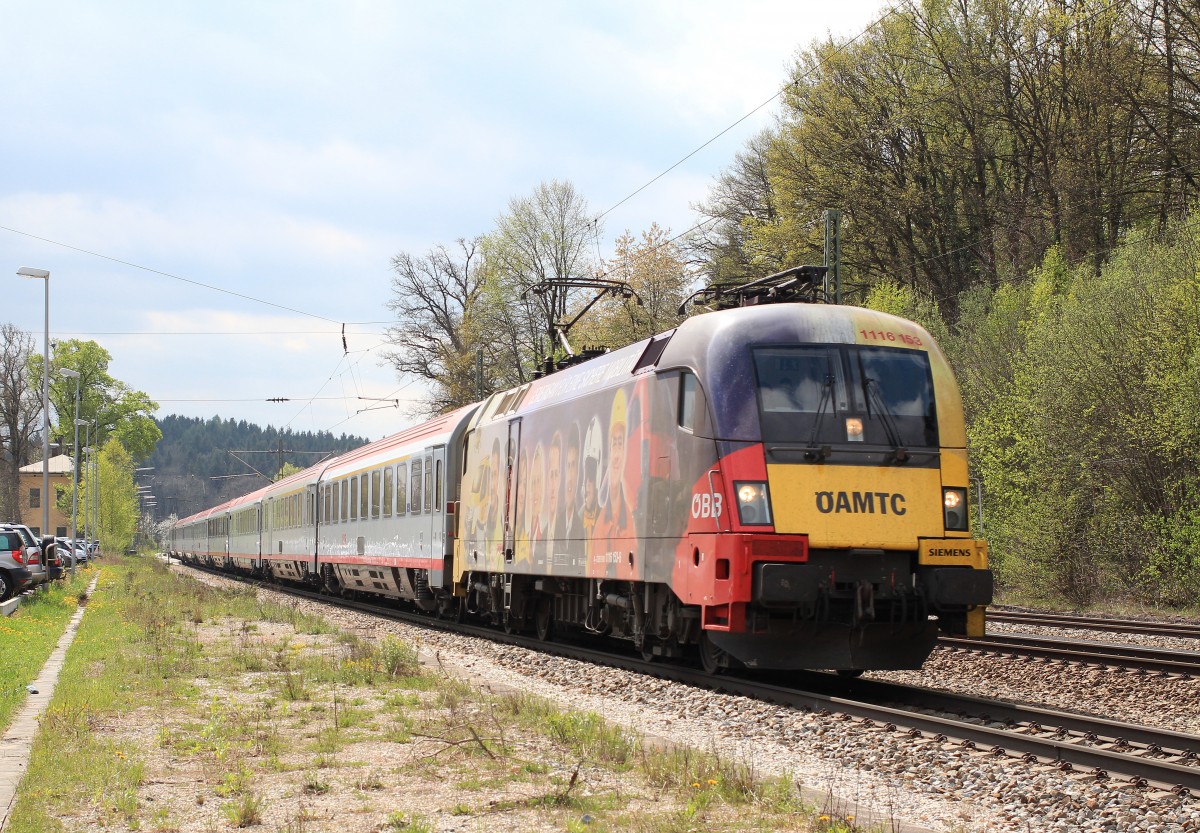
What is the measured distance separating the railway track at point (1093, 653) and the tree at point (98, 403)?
250ft

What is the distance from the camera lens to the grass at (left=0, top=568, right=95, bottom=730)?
12.0 metres

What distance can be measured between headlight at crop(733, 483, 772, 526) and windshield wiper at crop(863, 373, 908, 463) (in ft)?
4.10

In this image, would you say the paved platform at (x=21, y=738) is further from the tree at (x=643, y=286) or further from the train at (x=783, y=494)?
the tree at (x=643, y=286)

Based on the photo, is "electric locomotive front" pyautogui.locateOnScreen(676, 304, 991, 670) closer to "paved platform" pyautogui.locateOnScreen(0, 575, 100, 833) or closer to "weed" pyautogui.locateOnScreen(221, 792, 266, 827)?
"weed" pyautogui.locateOnScreen(221, 792, 266, 827)

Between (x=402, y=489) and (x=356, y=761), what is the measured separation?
16.2m

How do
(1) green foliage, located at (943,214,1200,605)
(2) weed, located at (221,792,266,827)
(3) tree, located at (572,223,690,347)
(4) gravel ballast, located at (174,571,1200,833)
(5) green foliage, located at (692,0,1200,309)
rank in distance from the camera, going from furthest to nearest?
1. (3) tree, located at (572,223,690,347)
2. (5) green foliage, located at (692,0,1200,309)
3. (1) green foliage, located at (943,214,1200,605)
4. (4) gravel ballast, located at (174,571,1200,833)
5. (2) weed, located at (221,792,266,827)

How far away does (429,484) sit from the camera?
22375 millimetres

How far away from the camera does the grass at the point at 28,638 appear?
39.5 feet

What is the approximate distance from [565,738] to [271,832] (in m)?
2.89

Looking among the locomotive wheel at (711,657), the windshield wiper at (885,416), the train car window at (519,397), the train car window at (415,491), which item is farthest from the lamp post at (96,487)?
the windshield wiper at (885,416)

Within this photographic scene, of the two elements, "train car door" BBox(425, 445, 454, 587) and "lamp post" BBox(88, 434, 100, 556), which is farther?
"lamp post" BBox(88, 434, 100, 556)

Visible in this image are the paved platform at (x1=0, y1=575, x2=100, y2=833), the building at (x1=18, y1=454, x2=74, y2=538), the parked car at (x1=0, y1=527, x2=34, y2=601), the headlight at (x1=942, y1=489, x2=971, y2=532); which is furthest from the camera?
the building at (x1=18, y1=454, x2=74, y2=538)

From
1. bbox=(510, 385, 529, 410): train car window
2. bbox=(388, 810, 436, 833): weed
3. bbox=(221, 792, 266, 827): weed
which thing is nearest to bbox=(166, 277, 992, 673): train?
bbox=(510, 385, 529, 410): train car window

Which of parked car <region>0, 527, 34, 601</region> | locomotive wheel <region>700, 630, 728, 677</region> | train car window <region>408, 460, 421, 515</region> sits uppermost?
train car window <region>408, 460, 421, 515</region>
